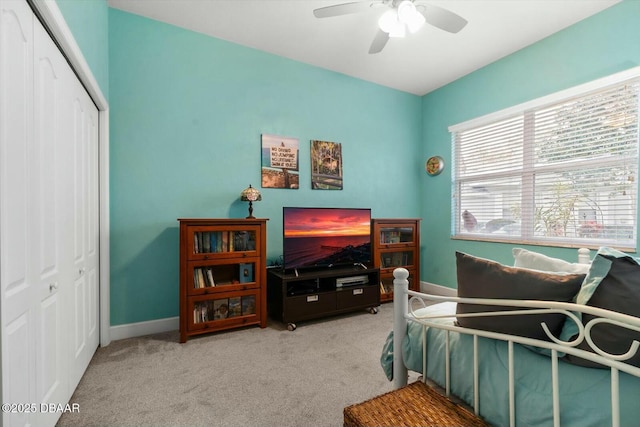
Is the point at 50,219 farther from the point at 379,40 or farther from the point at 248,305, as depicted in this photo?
the point at 379,40

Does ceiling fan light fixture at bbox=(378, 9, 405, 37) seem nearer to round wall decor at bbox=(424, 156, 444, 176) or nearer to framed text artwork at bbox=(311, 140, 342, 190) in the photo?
framed text artwork at bbox=(311, 140, 342, 190)

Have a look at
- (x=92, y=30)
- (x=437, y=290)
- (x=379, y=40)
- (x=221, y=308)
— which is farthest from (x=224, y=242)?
(x=437, y=290)

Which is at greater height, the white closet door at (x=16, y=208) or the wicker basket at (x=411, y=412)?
the white closet door at (x=16, y=208)

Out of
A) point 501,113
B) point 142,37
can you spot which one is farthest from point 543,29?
point 142,37

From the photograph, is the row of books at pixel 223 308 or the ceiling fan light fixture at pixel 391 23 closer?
the ceiling fan light fixture at pixel 391 23

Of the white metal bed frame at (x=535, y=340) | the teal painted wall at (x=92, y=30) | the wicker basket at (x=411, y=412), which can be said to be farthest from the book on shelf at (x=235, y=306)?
the teal painted wall at (x=92, y=30)

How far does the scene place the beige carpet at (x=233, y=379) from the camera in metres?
1.56

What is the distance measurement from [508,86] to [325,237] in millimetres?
2664

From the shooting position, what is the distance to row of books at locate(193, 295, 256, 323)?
2.53m

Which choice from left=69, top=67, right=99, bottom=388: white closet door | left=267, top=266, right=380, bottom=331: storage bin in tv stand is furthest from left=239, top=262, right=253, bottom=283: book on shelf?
left=69, top=67, right=99, bottom=388: white closet door

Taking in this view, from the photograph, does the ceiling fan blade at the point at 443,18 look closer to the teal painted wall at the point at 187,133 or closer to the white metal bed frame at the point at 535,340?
the teal painted wall at the point at 187,133

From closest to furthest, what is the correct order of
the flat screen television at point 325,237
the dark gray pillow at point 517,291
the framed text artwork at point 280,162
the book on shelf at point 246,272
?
the dark gray pillow at point 517,291 → the book on shelf at point 246,272 → the flat screen television at point 325,237 → the framed text artwork at point 280,162

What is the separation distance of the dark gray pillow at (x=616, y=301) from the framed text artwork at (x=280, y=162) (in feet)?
8.83

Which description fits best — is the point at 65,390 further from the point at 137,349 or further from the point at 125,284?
the point at 125,284
